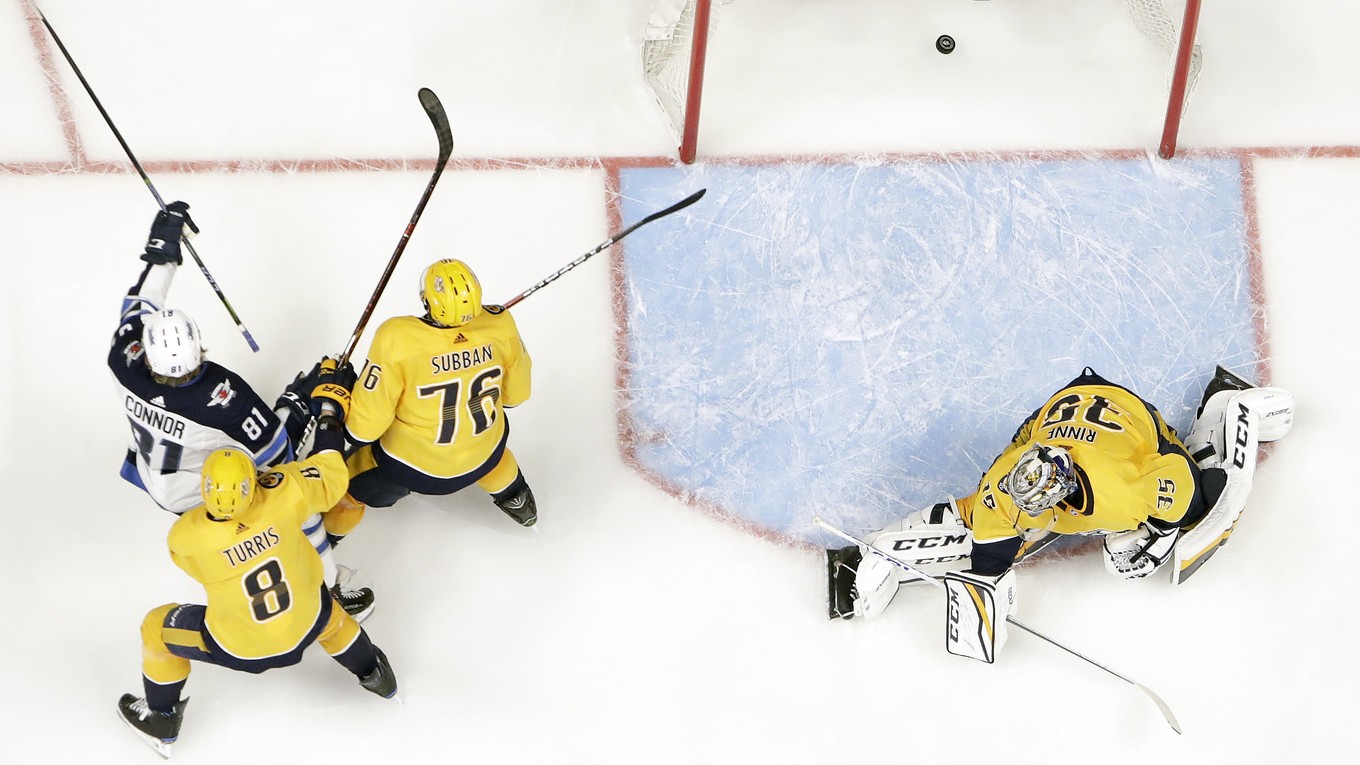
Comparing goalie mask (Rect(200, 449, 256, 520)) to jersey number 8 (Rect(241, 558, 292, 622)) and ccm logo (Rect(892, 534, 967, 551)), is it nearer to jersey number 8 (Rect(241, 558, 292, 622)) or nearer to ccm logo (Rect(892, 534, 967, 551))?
jersey number 8 (Rect(241, 558, 292, 622))

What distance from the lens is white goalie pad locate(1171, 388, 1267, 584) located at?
4.19 meters

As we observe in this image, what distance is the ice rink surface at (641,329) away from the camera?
411 cm

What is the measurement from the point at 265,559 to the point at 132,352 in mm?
673

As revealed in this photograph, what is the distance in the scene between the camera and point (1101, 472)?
3730 millimetres

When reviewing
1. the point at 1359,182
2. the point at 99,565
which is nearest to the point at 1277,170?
the point at 1359,182

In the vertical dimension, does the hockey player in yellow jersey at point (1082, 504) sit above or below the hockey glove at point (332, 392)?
below

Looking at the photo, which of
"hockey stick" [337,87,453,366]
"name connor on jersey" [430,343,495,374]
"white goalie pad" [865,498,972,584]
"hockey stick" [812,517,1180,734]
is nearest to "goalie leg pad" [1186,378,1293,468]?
"hockey stick" [812,517,1180,734]

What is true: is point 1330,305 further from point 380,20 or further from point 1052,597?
point 380,20

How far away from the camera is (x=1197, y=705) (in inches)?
167

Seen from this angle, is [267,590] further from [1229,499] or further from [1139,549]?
[1229,499]

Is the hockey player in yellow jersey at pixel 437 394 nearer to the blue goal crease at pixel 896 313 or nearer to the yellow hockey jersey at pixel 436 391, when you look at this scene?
the yellow hockey jersey at pixel 436 391

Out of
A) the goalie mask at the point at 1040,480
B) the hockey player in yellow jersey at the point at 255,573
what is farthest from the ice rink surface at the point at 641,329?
the goalie mask at the point at 1040,480

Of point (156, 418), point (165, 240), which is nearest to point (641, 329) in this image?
point (165, 240)

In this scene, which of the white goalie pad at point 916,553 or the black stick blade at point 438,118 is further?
the white goalie pad at point 916,553
